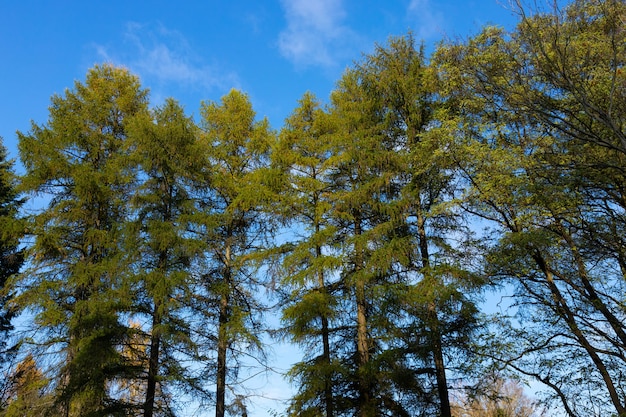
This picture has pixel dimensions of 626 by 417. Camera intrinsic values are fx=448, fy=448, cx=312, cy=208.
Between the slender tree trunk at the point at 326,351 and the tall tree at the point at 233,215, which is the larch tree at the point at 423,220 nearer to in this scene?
the slender tree trunk at the point at 326,351

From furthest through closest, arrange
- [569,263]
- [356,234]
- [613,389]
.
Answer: [356,234]
[569,263]
[613,389]

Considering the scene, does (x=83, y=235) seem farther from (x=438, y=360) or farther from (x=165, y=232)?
(x=438, y=360)

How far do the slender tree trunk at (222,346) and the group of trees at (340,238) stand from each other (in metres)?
0.05

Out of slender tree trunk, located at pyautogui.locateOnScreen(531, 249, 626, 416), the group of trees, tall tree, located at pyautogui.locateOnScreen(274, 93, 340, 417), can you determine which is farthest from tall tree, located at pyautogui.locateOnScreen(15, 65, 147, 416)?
slender tree trunk, located at pyautogui.locateOnScreen(531, 249, 626, 416)

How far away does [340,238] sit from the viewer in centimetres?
1116

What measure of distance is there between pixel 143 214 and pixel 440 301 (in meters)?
7.50

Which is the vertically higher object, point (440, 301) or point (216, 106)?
point (216, 106)

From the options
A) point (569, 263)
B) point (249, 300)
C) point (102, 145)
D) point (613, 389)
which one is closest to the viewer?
point (613, 389)

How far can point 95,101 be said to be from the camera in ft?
41.8

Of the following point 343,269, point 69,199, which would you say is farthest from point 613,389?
point 69,199

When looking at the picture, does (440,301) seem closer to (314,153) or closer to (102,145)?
(314,153)

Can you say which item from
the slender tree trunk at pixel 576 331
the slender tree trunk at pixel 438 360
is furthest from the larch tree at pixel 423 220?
the slender tree trunk at pixel 576 331

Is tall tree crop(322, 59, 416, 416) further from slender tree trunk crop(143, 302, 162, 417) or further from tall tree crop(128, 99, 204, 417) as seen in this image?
slender tree trunk crop(143, 302, 162, 417)

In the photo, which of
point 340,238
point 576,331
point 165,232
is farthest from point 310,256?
Result: point 576,331
